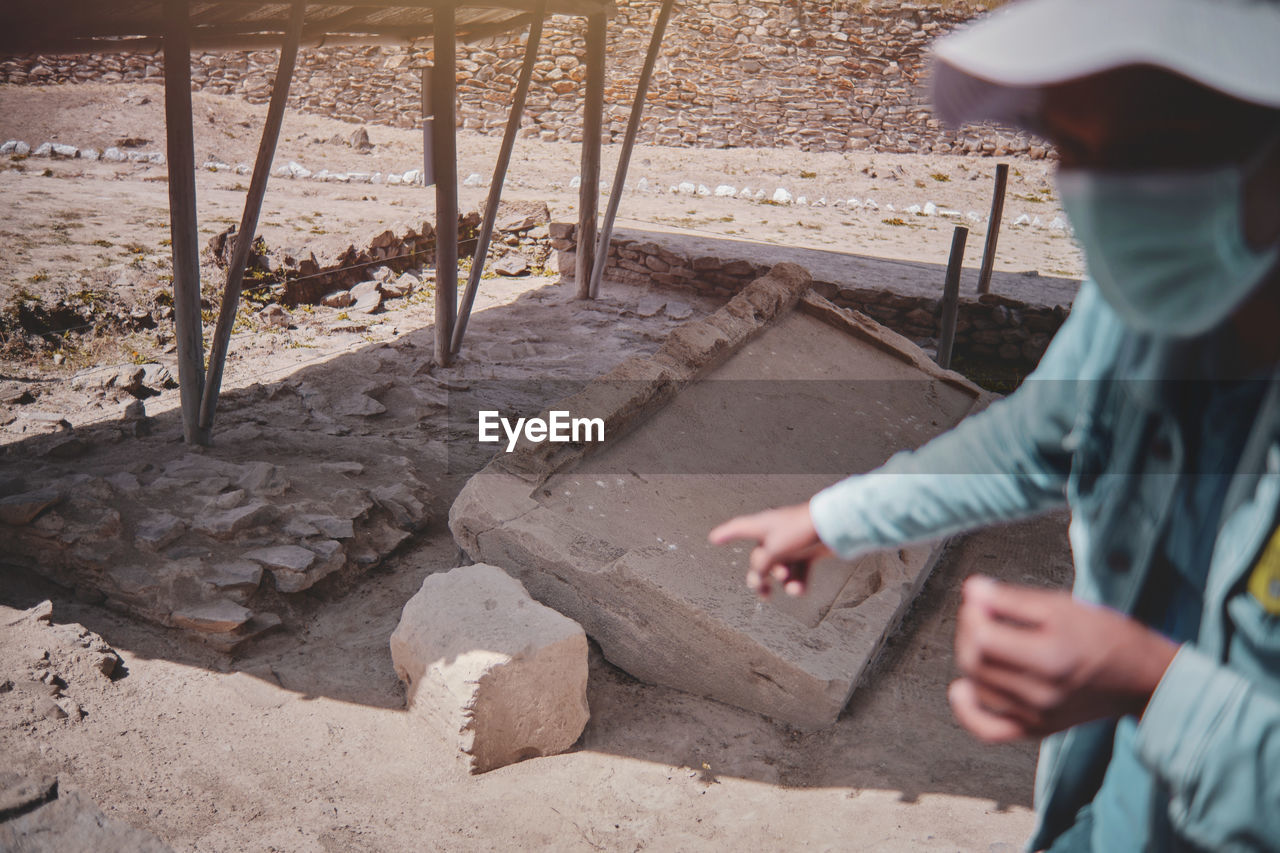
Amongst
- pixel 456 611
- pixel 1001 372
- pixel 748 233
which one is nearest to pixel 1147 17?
pixel 456 611

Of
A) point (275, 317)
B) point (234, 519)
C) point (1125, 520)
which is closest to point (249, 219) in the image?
point (234, 519)

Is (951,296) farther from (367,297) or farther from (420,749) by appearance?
(420,749)

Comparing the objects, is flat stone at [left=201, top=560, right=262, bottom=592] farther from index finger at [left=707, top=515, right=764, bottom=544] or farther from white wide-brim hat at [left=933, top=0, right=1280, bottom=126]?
white wide-brim hat at [left=933, top=0, right=1280, bottom=126]

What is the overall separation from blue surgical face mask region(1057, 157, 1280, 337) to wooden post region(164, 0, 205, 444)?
4.76 meters

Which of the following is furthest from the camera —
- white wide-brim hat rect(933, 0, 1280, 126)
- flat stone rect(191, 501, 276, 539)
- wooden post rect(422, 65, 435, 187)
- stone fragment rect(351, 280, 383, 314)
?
stone fragment rect(351, 280, 383, 314)

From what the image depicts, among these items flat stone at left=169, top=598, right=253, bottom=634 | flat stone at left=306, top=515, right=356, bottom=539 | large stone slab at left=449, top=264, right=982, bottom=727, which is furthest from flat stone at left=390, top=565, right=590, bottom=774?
flat stone at left=306, top=515, right=356, bottom=539

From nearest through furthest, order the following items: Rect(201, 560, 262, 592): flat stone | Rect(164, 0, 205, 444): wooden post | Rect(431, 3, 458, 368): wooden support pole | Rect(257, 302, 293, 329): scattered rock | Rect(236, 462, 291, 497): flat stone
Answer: Rect(201, 560, 262, 592): flat stone → Rect(236, 462, 291, 497): flat stone → Rect(164, 0, 205, 444): wooden post → Rect(431, 3, 458, 368): wooden support pole → Rect(257, 302, 293, 329): scattered rock

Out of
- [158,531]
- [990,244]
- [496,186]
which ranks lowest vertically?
[158,531]

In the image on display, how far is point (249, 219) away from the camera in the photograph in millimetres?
4895

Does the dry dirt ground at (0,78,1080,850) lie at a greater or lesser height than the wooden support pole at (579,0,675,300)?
lesser

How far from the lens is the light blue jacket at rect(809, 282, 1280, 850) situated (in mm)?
753

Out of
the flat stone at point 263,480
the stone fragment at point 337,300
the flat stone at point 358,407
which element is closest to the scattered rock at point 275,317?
the stone fragment at point 337,300

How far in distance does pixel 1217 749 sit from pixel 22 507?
449 cm

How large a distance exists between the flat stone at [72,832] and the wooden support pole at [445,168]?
452cm
